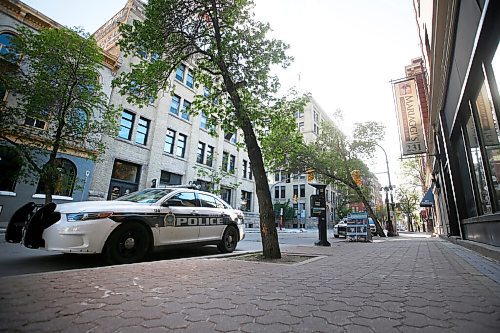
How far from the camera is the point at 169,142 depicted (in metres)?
22.9

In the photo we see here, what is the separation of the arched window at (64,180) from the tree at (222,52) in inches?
270

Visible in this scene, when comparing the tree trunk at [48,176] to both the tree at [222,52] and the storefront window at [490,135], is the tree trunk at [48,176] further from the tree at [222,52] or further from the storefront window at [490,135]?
the storefront window at [490,135]

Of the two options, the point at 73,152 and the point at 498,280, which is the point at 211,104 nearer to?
the point at 498,280

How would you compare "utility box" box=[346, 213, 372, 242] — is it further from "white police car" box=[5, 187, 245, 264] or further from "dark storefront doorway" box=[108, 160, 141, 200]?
"dark storefront doorway" box=[108, 160, 141, 200]

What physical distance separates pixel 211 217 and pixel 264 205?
158cm

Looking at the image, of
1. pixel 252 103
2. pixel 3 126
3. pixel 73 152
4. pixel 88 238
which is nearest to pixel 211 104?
pixel 252 103

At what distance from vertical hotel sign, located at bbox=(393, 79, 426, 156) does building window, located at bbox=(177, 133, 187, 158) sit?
1779cm

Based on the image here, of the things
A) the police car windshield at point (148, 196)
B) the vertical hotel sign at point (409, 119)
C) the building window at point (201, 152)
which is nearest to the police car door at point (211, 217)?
the police car windshield at point (148, 196)

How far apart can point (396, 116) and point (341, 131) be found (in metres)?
11.8

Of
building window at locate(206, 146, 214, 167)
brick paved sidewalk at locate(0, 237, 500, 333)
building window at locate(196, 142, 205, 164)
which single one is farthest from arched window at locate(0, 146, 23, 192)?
building window at locate(206, 146, 214, 167)

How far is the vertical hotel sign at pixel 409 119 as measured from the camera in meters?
12.9

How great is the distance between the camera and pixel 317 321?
210cm

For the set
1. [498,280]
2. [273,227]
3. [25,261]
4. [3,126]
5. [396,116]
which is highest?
[396,116]

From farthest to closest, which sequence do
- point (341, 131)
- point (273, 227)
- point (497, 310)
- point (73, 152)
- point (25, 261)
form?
point (341, 131) < point (73, 152) < point (273, 227) < point (25, 261) < point (497, 310)
